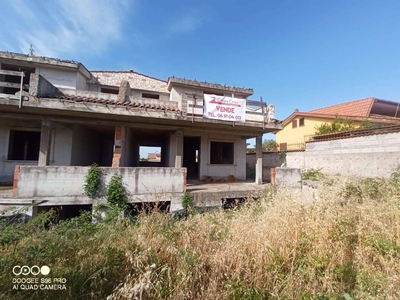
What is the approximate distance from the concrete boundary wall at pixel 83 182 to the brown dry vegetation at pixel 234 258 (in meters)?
2.67

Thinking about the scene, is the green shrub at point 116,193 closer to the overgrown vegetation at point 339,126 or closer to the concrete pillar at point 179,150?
the concrete pillar at point 179,150

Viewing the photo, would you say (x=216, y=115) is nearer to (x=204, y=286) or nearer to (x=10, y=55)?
(x=204, y=286)

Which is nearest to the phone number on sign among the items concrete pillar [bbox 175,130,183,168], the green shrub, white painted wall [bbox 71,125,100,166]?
concrete pillar [bbox 175,130,183,168]

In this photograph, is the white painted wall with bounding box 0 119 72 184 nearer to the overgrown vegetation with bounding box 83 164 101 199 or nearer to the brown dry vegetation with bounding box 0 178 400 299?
the overgrown vegetation with bounding box 83 164 101 199

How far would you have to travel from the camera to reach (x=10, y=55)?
352 inches

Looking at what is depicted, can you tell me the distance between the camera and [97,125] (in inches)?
343

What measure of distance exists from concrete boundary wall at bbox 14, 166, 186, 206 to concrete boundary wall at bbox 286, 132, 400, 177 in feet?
31.5

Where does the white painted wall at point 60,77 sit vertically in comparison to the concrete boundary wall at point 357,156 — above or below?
above

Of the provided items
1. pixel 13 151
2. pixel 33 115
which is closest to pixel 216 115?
pixel 33 115

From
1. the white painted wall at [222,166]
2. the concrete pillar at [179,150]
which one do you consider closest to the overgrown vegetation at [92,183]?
the concrete pillar at [179,150]

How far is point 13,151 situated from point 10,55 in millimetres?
4890

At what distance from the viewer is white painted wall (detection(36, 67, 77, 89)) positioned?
32.2 feet

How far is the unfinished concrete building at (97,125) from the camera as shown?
6336 millimetres

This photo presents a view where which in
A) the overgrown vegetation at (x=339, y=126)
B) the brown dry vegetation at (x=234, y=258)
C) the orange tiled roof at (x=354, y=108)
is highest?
the orange tiled roof at (x=354, y=108)
